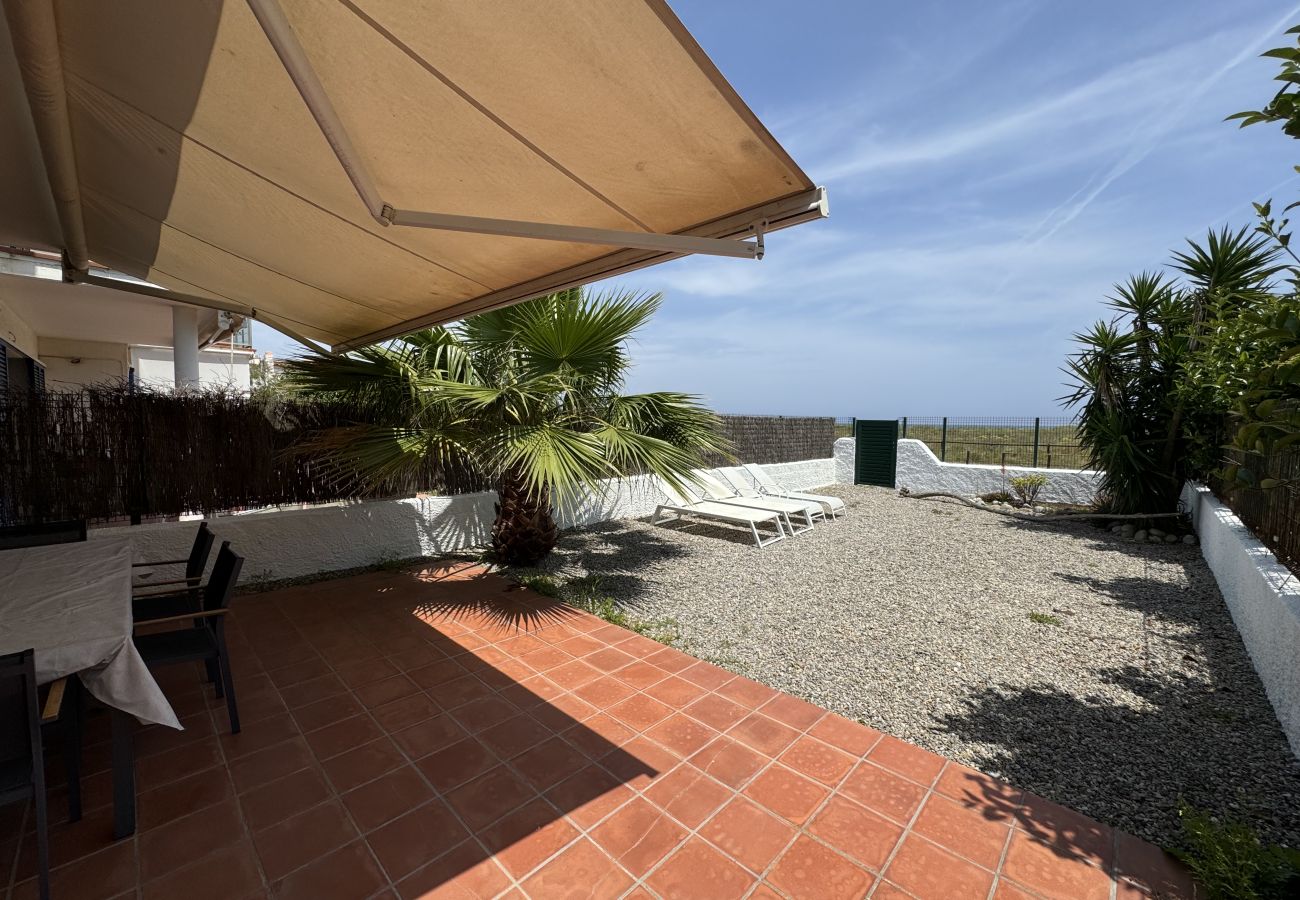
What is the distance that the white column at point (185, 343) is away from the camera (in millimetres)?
7055

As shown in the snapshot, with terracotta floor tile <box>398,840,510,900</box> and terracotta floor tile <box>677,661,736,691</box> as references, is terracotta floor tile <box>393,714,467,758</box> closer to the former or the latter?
terracotta floor tile <box>398,840,510,900</box>

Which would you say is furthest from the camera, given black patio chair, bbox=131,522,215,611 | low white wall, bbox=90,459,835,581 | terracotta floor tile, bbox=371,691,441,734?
low white wall, bbox=90,459,835,581

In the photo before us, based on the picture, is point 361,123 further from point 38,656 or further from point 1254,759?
point 1254,759

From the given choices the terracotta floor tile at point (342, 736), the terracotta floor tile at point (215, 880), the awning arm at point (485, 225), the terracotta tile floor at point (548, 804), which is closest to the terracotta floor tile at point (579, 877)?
the terracotta tile floor at point (548, 804)

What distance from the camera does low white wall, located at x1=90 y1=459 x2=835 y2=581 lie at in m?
5.14

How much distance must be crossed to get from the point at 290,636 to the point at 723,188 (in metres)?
4.54

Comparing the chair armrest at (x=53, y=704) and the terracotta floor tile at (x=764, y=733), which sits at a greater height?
the chair armrest at (x=53, y=704)

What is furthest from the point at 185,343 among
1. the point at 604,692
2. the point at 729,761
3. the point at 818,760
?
the point at 818,760

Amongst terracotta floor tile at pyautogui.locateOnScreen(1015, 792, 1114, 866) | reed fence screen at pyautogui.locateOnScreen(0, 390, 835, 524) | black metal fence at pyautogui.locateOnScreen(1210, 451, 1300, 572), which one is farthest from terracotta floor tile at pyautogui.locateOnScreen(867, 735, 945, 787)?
reed fence screen at pyautogui.locateOnScreen(0, 390, 835, 524)

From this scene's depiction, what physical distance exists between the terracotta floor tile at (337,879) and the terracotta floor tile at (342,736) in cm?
75

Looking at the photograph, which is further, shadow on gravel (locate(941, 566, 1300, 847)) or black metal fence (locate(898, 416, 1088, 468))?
black metal fence (locate(898, 416, 1088, 468))

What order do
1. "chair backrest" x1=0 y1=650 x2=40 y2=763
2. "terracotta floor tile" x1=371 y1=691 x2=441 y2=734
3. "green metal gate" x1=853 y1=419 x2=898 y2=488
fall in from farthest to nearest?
"green metal gate" x1=853 y1=419 x2=898 y2=488
"terracotta floor tile" x1=371 y1=691 x2=441 y2=734
"chair backrest" x1=0 y1=650 x2=40 y2=763

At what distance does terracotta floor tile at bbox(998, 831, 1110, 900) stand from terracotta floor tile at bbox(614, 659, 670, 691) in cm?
199

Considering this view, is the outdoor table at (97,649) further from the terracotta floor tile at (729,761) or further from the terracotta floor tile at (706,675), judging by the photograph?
the terracotta floor tile at (706,675)
